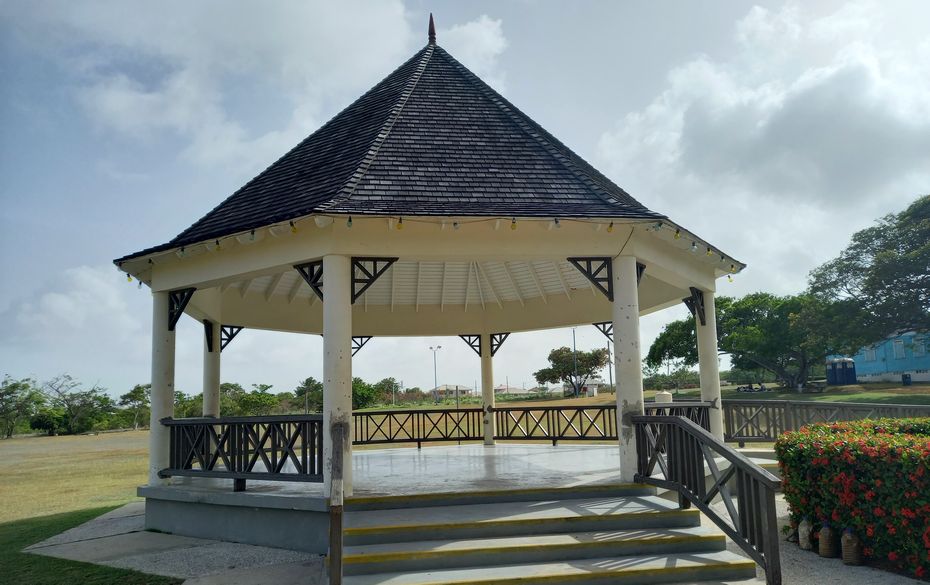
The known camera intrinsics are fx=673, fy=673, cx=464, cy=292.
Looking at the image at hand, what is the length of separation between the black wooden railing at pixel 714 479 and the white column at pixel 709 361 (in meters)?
3.85

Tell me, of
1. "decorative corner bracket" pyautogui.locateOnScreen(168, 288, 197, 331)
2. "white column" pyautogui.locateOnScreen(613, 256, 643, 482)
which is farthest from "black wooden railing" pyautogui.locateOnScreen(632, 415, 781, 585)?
"decorative corner bracket" pyautogui.locateOnScreen(168, 288, 197, 331)

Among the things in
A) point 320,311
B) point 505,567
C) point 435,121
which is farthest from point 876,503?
point 320,311

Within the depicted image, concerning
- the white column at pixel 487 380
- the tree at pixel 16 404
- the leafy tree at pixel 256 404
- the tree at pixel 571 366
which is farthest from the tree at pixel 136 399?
the white column at pixel 487 380

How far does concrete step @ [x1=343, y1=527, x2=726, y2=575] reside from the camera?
674 cm

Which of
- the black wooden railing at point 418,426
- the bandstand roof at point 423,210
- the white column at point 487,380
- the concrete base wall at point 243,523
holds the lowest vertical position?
the concrete base wall at point 243,523

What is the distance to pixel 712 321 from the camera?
13.3m

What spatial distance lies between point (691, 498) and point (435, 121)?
24.0ft

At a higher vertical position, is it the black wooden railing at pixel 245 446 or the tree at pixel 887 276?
the tree at pixel 887 276

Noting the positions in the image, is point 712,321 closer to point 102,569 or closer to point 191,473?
point 191,473

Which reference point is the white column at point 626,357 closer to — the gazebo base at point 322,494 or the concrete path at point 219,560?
the gazebo base at point 322,494

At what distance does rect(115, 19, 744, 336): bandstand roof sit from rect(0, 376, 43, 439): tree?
5023 cm

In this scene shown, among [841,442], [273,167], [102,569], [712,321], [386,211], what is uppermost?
[273,167]

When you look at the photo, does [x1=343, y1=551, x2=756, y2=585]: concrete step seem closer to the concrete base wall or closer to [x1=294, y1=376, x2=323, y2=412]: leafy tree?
the concrete base wall

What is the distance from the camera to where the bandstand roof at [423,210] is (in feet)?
30.3
